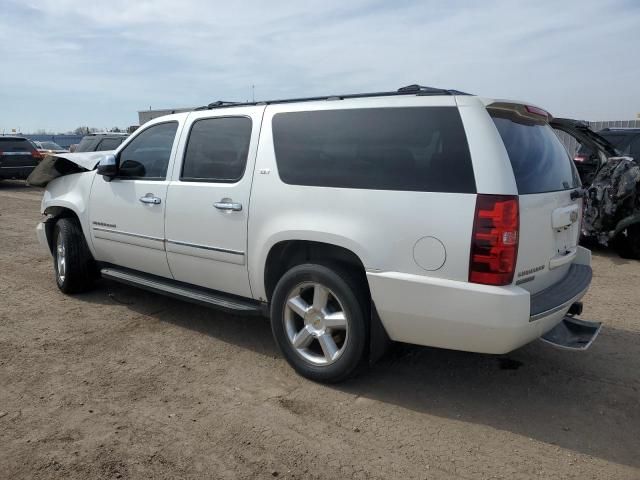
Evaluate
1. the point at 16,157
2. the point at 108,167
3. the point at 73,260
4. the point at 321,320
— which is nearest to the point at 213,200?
the point at 321,320

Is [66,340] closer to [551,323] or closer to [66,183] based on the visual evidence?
[66,183]

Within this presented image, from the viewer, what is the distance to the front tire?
3447 mm

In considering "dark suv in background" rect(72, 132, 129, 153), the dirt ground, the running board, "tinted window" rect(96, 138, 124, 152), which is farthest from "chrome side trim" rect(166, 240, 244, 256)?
"tinted window" rect(96, 138, 124, 152)

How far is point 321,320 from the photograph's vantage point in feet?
12.0

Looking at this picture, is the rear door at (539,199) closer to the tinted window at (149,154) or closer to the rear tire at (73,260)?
the tinted window at (149,154)

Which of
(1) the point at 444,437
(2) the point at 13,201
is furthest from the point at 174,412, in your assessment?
(2) the point at 13,201

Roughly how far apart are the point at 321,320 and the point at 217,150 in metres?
1.63

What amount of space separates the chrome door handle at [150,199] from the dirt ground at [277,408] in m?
1.15

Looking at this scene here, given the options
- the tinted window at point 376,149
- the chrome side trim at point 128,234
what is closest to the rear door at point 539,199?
the tinted window at point 376,149

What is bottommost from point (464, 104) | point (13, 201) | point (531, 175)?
point (13, 201)

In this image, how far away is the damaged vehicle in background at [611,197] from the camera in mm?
Result: 7402

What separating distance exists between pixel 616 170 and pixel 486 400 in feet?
18.0

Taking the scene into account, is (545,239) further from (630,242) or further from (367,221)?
(630,242)

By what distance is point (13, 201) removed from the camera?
1463 cm
